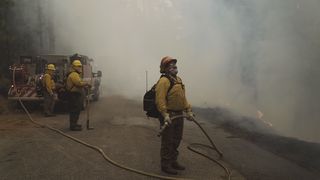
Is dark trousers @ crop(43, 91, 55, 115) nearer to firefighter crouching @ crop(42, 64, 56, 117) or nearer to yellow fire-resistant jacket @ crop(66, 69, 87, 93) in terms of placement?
firefighter crouching @ crop(42, 64, 56, 117)

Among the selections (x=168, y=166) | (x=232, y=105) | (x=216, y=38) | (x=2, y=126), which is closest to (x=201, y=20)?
(x=216, y=38)

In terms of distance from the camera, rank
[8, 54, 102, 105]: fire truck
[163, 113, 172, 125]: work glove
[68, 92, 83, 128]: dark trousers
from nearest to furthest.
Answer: [163, 113, 172, 125]: work glove, [68, 92, 83, 128]: dark trousers, [8, 54, 102, 105]: fire truck

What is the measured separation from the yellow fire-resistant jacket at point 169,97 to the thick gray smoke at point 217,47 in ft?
37.3

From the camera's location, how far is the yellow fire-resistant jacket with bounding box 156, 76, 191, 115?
23.0 feet

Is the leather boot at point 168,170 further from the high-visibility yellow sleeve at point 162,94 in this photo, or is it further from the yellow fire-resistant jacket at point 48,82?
the yellow fire-resistant jacket at point 48,82

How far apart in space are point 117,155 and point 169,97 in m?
2.03

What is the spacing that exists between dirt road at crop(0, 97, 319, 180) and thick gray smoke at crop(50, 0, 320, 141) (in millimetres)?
8307

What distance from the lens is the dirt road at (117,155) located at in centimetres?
730

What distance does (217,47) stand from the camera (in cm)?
2441

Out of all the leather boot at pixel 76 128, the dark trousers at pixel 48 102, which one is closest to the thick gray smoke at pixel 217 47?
the dark trousers at pixel 48 102

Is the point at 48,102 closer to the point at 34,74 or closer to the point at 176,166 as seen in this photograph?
the point at 34,74

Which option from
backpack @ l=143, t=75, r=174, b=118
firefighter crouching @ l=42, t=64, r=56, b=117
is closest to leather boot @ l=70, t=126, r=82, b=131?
firefighter crouching @ l=42, t=64, r=56, b=117

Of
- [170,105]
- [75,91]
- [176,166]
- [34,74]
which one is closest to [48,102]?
[34,74]

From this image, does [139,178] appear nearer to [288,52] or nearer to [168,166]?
[168,166]
